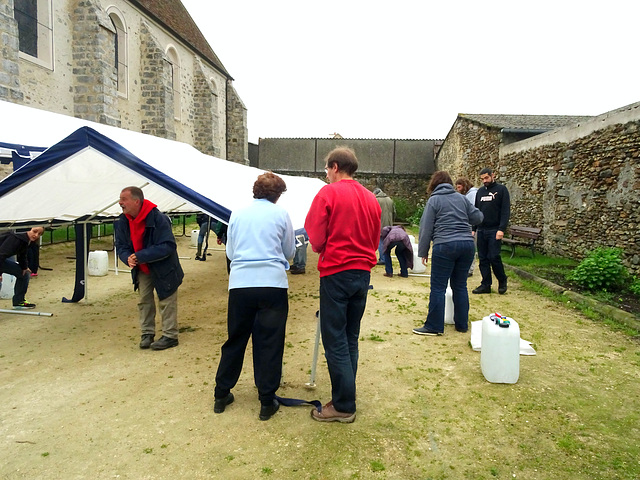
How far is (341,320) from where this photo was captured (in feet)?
9.28

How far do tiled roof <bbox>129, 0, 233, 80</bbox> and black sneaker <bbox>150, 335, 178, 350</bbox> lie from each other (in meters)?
16.3

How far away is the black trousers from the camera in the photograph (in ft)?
9.39

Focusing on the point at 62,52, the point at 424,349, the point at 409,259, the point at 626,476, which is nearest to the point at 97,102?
the point at 62,52

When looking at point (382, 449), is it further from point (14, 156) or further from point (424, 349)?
point (14, 156)

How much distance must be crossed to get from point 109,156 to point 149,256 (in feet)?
3.40

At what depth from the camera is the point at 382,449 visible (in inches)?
104

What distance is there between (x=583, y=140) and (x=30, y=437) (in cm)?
1006

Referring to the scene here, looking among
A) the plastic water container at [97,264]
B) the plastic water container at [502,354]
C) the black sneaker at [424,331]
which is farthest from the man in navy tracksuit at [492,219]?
the plastic water container at [97,264]

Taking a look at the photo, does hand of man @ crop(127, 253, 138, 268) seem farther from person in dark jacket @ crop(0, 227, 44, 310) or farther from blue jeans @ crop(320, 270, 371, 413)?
person in dark jacket @ crop(0, 227, 44, 310)

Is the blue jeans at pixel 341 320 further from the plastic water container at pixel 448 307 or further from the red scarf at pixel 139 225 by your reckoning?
the plastic water container at pixel 448 307

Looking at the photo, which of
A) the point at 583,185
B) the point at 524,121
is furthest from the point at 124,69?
the point at 583,185

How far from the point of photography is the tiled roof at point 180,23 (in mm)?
18064

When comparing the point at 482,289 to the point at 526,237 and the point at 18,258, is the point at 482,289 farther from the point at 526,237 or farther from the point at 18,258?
the point at 18,258

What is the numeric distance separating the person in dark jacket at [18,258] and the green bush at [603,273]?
792cm
